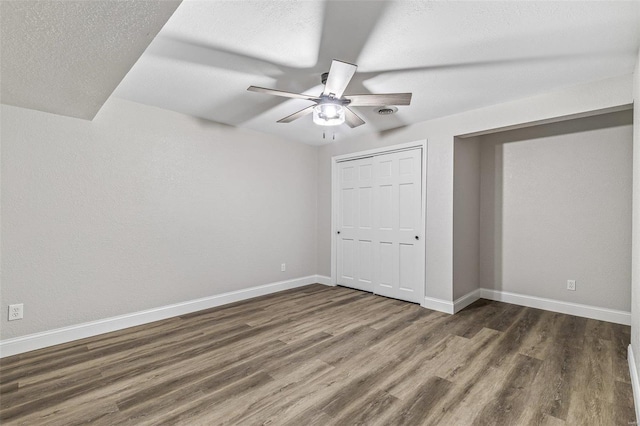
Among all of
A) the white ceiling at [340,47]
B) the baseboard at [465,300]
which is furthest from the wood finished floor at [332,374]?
the white ceiling at [340,47]

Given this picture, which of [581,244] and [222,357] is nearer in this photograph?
[222,357]

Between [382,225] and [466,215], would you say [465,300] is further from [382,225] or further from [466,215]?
[382,225]

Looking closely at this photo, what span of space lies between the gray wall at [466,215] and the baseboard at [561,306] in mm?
293

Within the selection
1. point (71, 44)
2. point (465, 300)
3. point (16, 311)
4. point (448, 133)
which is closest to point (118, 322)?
point (16, 311)

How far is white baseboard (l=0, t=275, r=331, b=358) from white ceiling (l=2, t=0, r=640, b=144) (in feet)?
6.78

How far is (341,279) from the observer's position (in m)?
5.05

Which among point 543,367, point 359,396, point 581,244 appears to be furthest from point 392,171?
point 359,396

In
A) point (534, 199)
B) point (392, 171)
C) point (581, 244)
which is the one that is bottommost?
point (581, 244)

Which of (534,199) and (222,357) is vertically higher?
(534,199)

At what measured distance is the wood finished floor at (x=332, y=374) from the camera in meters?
1.85

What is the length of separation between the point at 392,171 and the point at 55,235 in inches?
155

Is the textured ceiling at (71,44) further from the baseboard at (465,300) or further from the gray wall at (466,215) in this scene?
the baseboard at (465,300)

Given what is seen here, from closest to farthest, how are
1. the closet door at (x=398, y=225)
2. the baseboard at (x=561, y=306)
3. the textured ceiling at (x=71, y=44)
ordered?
the textured ceiling at (x=71, y=44)
the baseboard at (x=561, y=306)
the closet door at (x=398, y=225)

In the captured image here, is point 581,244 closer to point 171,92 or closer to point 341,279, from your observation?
point 341,279
